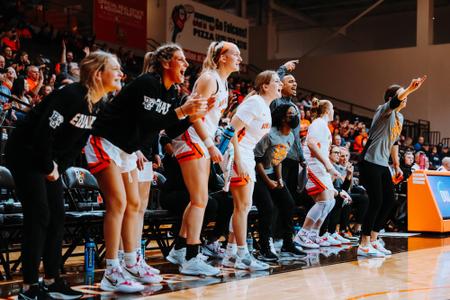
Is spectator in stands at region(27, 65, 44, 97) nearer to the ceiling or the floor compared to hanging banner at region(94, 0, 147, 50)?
nearer to the floor

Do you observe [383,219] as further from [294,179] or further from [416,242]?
[416,242]

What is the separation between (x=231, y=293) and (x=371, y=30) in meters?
21.9

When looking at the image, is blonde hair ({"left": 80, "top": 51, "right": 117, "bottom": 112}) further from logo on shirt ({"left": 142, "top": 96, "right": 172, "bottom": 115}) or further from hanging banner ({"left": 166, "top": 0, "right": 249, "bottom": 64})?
hanging banner ({"left": 166, "top": 0, "right": 249, "bottom": 64})

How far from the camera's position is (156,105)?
13.3ft

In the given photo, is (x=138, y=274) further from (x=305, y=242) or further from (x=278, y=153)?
(x=305, y=242)

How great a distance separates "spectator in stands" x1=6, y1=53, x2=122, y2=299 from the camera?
3.40m

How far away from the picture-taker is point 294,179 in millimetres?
6730

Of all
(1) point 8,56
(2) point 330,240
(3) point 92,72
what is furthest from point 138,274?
(1) point 8,56

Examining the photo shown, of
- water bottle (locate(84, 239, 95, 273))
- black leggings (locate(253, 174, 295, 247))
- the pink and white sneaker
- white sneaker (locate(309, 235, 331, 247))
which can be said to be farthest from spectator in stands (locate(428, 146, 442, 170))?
water bottle (locate(84, 239, 95, 273))

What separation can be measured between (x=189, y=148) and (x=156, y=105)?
1.76ft

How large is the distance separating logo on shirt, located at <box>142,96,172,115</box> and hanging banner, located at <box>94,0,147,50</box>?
1227cm

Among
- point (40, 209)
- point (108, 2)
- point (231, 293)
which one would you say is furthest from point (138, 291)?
point (108, 2)

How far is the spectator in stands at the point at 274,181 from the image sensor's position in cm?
538

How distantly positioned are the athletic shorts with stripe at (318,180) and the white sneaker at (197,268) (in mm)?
2454
